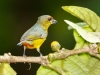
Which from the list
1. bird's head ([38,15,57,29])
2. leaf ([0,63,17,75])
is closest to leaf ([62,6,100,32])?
bird's head ([38,15,57,29])

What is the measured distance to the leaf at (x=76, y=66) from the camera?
825 mm

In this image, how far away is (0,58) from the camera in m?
0.77

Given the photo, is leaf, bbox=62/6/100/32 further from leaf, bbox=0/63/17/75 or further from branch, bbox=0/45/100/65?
leaf, bbox=0/63/17/75

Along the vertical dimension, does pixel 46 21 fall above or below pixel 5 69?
above

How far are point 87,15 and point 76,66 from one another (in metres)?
0.12

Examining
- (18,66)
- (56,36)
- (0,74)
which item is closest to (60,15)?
(56,36)

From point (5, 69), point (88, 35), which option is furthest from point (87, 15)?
point (5, 69)

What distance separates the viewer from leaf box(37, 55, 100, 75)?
0.82 metres

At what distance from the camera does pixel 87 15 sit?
821mm

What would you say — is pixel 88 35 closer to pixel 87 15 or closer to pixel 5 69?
pixel 87 15

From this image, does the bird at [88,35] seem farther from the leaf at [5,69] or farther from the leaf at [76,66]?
the leaf at [5,69]

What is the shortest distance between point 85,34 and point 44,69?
121 millimetres

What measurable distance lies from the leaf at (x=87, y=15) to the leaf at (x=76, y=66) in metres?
0.07

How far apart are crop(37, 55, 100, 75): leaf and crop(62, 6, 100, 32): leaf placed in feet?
0.24
